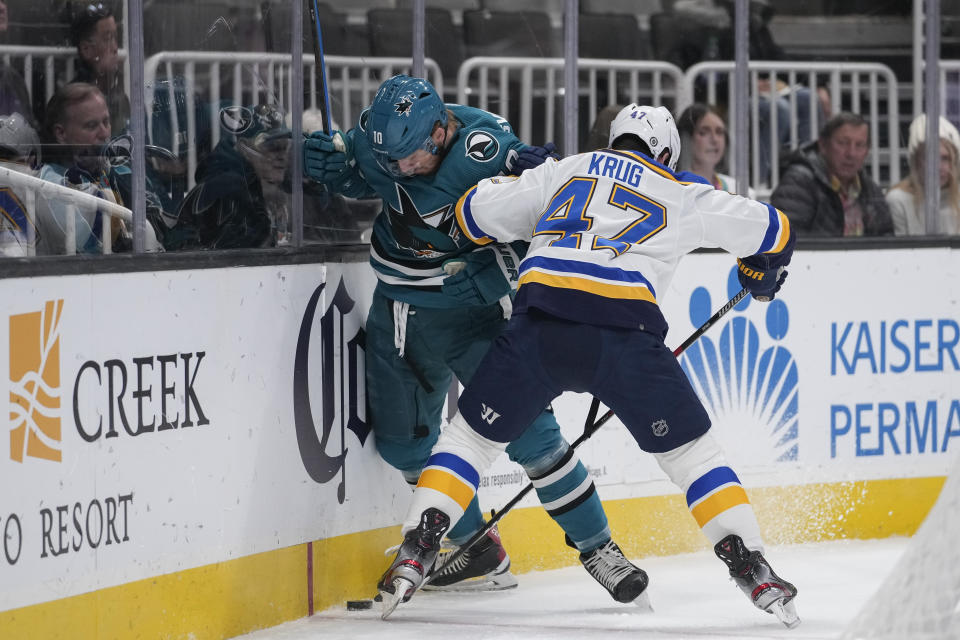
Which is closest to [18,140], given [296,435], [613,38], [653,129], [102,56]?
Answer: [102,56]

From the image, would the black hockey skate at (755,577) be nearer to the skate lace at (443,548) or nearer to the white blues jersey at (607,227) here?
the white blues jersey at (607,227)

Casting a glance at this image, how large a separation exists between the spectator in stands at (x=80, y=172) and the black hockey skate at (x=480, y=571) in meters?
1.22

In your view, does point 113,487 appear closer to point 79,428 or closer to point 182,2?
point 79,428

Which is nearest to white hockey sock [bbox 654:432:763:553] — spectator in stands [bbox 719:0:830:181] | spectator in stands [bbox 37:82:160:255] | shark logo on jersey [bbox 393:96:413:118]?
shark logo on jersey [bbox 393:96:413:118]

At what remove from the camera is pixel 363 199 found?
4152 millimetres

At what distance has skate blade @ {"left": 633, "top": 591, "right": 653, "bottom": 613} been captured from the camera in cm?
378

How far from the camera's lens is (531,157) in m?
3.71

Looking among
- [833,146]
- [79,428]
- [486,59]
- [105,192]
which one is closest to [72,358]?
[79,428]

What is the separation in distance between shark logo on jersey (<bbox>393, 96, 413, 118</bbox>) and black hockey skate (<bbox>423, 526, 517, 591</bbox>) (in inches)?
45.9

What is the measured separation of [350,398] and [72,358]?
0.99 metres

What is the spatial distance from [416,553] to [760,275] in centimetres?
110

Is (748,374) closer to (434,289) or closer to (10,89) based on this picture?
(434,289)

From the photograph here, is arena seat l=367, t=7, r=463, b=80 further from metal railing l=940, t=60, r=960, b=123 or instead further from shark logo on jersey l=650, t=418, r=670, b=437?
metal railing l=940, t=60, r=960, b=123

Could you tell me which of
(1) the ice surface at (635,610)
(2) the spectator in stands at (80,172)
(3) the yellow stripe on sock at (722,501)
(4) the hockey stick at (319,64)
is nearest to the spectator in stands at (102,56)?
(2) the spectator in stands at (80,172)
